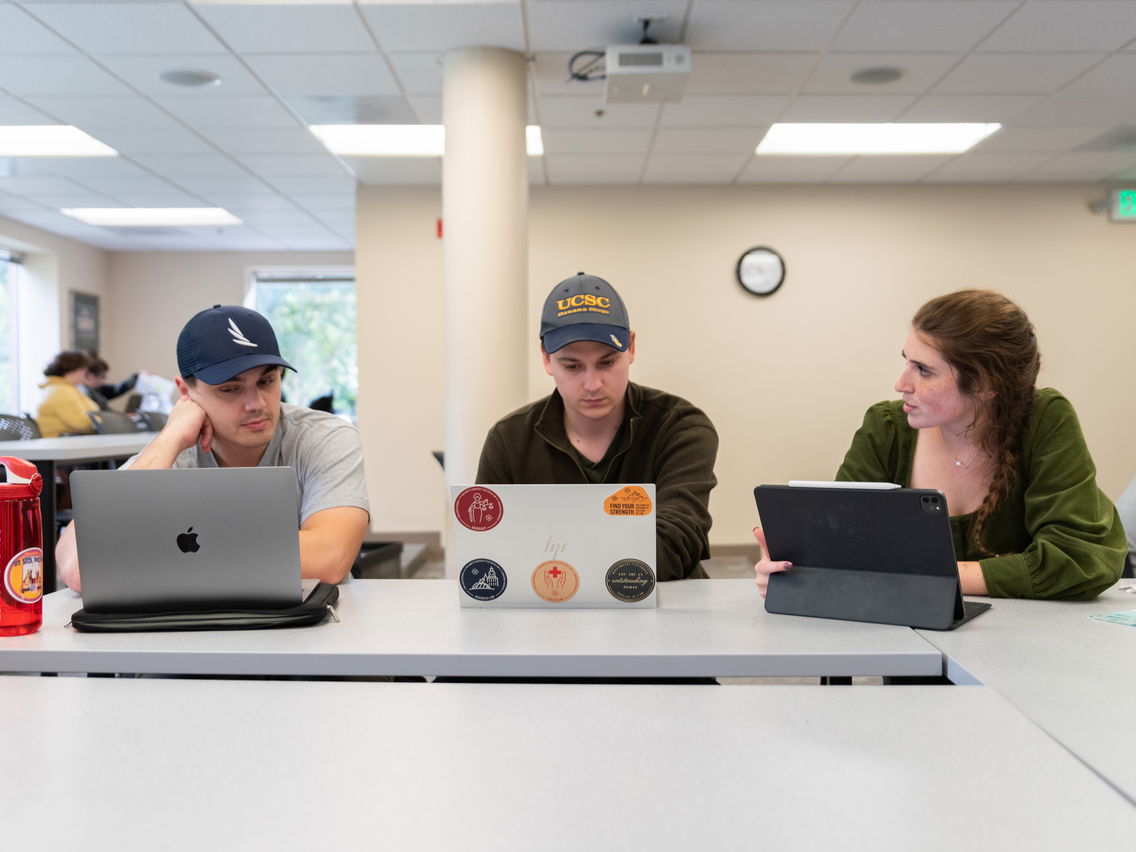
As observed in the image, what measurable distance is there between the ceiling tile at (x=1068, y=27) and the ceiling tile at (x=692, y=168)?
6.63 ft

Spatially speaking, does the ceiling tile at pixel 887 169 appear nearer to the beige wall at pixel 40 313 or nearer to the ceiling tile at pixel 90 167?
the ceiling tile at pixel 90 167

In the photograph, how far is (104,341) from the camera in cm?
934

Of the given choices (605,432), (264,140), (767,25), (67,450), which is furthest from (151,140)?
(605,432)

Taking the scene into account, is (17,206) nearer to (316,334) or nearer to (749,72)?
(316,334)

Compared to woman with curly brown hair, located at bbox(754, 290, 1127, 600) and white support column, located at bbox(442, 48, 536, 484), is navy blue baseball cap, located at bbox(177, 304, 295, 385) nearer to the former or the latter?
woman with curly brown hair, located at bbox(754, 290, 1127, 600)

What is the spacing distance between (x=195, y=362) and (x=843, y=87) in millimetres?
3834

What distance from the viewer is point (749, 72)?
4.34m

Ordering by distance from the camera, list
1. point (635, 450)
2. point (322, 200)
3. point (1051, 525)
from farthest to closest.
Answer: point (322, 200), point (635, 450), point (1051, 525)

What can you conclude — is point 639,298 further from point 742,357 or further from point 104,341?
point 104,341

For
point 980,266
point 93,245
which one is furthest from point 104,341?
point 980,266

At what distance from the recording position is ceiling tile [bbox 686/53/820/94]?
164 inches

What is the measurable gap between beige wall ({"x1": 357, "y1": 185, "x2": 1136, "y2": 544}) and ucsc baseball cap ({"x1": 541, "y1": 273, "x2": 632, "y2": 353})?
4.58 metres

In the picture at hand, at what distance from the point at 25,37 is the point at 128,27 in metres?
0.50

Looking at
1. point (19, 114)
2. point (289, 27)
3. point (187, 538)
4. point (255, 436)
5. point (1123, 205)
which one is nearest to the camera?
point (187, 538)
